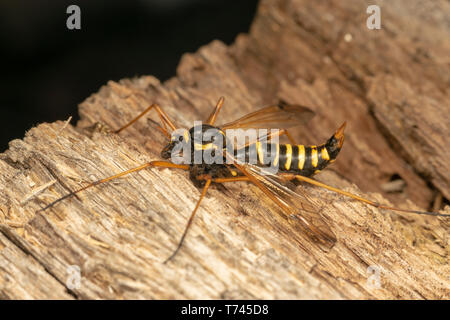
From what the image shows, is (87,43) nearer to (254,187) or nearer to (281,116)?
(281,116)

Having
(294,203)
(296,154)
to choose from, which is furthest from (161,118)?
(294,203)

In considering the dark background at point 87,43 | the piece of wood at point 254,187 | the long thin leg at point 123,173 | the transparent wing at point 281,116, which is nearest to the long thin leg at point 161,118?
the piece of wood at point 254,187

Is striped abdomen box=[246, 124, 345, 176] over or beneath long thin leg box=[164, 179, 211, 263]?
over

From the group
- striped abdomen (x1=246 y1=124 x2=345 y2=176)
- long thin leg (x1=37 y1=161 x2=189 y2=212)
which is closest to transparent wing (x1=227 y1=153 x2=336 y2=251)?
striped abdomen (x1=246 y1=124 x2=345 y2=176)

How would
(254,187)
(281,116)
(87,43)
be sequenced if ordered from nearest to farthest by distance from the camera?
(254,187), (281,116), (87,43)

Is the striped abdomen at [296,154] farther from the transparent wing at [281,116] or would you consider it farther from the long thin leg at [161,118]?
the long thin leg at [161,118]

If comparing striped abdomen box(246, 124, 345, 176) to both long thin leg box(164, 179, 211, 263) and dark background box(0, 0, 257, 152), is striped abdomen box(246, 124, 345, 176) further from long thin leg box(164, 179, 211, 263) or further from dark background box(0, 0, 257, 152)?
dark background box(0, 0, 257, 152)
